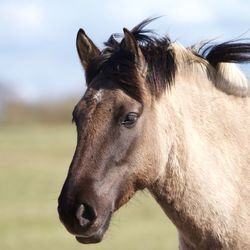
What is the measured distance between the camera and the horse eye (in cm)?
571

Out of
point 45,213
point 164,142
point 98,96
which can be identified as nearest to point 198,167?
point 164,142

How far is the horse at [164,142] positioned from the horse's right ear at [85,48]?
2.8 inches

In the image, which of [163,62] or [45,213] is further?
[45,213]

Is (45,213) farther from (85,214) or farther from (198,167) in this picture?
(85,214)

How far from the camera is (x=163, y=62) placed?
5984 millimetres

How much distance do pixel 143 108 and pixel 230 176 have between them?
28.5 inches

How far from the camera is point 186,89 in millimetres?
6062

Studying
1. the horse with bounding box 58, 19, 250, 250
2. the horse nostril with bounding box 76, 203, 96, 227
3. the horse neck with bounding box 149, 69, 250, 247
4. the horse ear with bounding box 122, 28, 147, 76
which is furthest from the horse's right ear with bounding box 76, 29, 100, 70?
the horse nostril with bounding box 76, 203, 96, 227

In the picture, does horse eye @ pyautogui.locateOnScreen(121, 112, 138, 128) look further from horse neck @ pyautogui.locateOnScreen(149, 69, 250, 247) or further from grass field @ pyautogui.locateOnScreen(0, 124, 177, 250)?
grass field @ pyautogui.locateOnScreen(0, 124, 177, 250)

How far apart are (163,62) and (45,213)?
22.6 metres

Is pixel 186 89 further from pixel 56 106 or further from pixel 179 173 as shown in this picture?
pixel 56 106

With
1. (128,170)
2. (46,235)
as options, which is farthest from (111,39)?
(46,235)

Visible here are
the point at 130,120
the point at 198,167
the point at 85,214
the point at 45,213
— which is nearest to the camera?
the point at 85,214

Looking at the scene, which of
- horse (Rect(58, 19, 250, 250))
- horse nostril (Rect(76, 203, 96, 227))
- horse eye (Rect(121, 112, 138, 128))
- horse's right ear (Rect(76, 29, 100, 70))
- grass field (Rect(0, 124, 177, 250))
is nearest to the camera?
horse nostril (Rect(76, 203, 96, 227))
